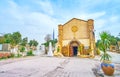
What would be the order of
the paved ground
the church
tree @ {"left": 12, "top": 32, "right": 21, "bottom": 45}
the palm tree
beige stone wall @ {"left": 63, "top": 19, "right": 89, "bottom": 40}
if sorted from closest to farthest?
1. the paved ground
2. the palm tree
3. the church
4. beige stone wall @ {"left": 63, "top": 19, "right": 89, "bottom": 40}
5. tree @ {"left": 12, "top": 32, "right": 21, "bottom": 45}

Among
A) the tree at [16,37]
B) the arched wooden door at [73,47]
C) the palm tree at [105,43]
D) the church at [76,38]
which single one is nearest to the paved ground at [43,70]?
the palm tree at [105,43]

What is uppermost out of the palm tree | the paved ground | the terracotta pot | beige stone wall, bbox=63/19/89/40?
beige stone wall, bbox=63/19/89/40

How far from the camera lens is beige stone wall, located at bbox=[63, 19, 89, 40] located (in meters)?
33.8

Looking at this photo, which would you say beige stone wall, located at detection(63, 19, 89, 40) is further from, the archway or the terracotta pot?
the terracotta pot

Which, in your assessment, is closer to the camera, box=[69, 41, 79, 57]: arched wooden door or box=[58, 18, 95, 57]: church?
box=[58, 18, 95, 57]: church

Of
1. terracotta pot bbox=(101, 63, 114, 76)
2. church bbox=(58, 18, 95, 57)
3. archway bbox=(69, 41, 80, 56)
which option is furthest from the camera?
archway bbox=(69, 41, 80, 56)

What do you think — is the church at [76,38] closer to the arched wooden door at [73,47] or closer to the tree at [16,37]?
the arched wooden door at [73,47]

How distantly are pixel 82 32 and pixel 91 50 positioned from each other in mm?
4852

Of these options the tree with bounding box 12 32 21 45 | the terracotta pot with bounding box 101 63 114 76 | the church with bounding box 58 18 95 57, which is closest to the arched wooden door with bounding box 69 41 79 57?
the church with bounding box 58 18 95 57

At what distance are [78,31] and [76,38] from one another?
1739mm

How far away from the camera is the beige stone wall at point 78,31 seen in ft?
111

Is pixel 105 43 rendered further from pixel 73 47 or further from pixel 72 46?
pixel 73 47

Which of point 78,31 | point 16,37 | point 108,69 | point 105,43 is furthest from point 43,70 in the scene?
point 16,37

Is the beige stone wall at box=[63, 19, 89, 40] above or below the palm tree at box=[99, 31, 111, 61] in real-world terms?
above
